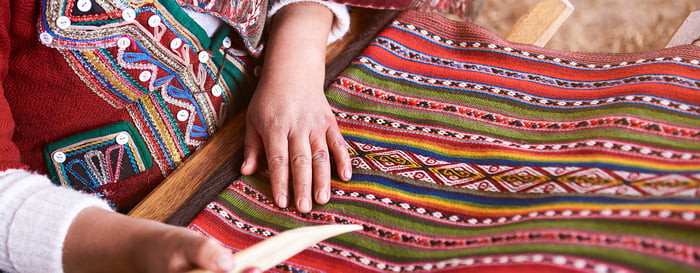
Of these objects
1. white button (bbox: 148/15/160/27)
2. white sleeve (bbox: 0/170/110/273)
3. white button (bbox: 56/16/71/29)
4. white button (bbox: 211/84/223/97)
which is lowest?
white sleeve (bbox: 0/170/110/273)

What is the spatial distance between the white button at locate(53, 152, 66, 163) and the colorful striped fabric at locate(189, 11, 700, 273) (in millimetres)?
206

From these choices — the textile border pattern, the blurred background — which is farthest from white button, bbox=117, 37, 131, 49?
the blurred background

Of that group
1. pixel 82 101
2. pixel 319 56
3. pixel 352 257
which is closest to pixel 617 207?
pixel 352 257

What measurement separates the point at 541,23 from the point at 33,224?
814mm

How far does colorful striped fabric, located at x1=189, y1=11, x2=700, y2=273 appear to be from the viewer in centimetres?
42

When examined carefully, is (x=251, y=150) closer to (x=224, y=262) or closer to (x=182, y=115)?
(x=182, y=115)

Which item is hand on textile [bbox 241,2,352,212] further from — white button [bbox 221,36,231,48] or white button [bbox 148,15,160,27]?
white button [bbox 148,15,160,27]

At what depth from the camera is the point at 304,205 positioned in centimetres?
54

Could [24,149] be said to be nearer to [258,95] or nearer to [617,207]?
[258,95]

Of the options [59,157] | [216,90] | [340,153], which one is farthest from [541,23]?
[59,157]

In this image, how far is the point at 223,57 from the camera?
0.69m

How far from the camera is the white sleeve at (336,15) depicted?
0.76 m

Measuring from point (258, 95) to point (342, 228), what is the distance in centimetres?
27

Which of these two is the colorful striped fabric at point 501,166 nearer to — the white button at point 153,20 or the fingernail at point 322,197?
the fingernail at point 322,197
